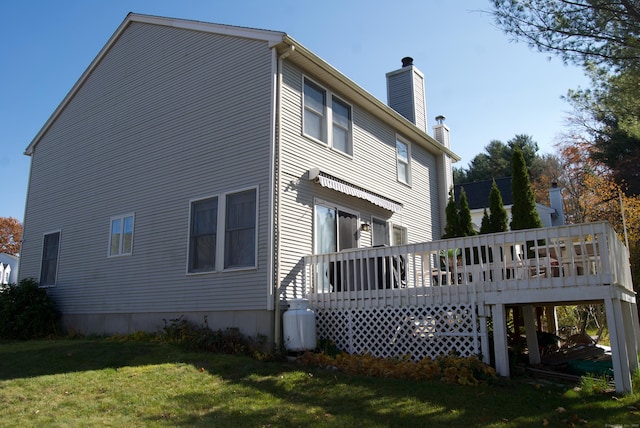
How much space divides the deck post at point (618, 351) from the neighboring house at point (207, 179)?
17.7 feet

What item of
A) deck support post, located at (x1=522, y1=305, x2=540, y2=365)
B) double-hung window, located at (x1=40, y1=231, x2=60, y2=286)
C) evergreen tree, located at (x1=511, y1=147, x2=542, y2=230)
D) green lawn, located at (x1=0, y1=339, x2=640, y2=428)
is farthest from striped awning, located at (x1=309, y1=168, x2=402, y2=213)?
double-hung window, located at (x1=40, y1=231, x2=60, y2=286)

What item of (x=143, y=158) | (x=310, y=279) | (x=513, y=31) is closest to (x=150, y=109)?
(x=143, y=158)

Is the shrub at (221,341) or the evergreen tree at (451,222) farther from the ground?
the evergreen tree at (451,222)

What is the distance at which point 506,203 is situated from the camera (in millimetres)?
29125

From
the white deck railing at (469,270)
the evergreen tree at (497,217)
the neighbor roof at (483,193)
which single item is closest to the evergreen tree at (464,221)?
the evergreen tree at (497,217)

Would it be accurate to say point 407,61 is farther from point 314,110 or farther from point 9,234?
point 9,234

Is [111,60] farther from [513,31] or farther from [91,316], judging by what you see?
[513,31]

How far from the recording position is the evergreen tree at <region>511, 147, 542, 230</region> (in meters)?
13.4

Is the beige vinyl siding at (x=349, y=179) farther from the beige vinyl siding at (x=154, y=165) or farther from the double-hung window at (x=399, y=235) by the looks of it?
the beige vinyl siding at (x=154, y=165)

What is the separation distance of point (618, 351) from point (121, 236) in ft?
36.0

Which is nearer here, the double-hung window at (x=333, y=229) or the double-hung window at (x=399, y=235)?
the double-hung window at (x=333, y=229)

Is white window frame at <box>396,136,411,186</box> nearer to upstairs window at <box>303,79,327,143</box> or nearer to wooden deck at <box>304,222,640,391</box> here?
upstairs window at <box>303,79,327,143</box>

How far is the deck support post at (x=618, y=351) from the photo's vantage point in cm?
690

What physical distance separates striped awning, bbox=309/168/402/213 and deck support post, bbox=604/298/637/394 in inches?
220
